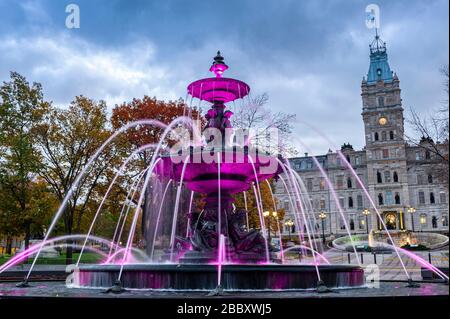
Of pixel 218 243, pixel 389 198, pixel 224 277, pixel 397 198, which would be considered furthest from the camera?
pixel 389 198

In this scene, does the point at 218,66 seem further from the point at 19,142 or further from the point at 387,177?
the point at 387,177

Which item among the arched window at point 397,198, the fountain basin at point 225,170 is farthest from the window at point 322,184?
the fountain basin at point 225,170

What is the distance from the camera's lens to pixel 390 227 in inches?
2921

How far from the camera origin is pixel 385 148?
7838 cm

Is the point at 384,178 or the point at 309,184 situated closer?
the point at 384,178

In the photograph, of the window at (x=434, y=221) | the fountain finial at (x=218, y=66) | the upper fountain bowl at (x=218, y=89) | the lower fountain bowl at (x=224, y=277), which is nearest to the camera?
the lower fountain bowl at (x=224, y=277)

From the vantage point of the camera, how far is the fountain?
339 inches

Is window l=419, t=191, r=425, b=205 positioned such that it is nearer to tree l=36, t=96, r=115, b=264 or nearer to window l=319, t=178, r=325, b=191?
window l=319, t=178, r=325, b=191

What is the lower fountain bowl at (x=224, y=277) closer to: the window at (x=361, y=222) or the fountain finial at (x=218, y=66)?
the fountain finial at (x=218, y=66)

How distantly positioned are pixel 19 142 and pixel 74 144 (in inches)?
129

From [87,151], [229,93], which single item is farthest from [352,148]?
[229,93]

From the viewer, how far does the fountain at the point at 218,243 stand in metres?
8.62

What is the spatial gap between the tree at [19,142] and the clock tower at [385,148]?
62.3 metres

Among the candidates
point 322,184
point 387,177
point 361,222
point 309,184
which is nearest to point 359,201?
point 361,222
